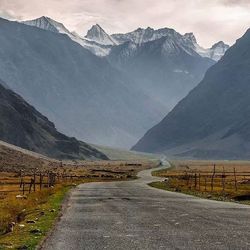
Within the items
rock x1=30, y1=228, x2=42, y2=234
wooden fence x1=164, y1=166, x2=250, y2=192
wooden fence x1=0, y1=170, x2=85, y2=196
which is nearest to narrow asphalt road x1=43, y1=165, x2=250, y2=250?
rock x1=30, y1=228, x2=42, y2=234

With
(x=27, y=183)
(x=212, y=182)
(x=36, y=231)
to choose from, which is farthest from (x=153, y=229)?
(x=27, y=183)

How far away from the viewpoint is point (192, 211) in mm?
40031

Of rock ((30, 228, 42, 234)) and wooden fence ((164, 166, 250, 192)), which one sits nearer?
rock ((30, 228, 42, 234))

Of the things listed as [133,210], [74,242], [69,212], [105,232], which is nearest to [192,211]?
[133,210]

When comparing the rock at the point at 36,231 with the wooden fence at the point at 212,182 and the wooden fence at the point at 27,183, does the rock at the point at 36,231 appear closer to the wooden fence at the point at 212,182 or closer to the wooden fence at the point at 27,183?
the wooden fence at the point at 27,183

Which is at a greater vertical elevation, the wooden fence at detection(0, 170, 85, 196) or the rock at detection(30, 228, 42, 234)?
the wooden fence at detection(0, 170, 85, 196)

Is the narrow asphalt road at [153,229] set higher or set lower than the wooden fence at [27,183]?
lower

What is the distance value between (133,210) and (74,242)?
16.3 metres

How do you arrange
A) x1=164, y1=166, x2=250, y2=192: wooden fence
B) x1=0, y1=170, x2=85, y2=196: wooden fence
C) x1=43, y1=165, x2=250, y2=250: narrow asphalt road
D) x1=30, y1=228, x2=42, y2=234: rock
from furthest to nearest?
x1=164, y1=166, x2=250, y2=192: wooden fence, x1=0, y1=170, x2=85, y2=196: wooden fence, x1=30, y1=228, x2=42, y2=234: rock, x1=43, y1=165, x2=250, y2=250: narrow asphalt road

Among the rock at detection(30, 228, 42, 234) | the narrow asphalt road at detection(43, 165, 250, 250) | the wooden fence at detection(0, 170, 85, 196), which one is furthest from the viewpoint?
the wooden fence at detection(0, 170, 85, 196)

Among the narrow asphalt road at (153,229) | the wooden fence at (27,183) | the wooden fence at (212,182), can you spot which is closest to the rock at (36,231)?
the narrow asphalt road at (153,229)

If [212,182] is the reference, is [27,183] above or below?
above

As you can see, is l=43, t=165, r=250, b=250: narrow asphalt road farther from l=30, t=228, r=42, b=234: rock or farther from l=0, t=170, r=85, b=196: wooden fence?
l=0, t=170, r=85, b=196: wooden fence

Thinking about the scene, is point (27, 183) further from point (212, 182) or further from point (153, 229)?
point (153, 229)
